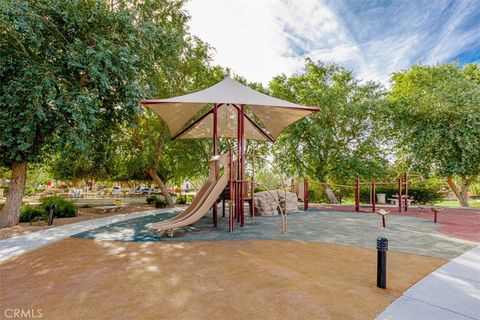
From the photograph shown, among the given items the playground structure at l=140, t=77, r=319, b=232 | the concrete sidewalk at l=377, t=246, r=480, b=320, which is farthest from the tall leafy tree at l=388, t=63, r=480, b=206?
the concrete sidewalk at l=377, t=246, r=480, b=320

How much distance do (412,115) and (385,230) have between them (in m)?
10.3

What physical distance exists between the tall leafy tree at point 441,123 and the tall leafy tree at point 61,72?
13.8 meters

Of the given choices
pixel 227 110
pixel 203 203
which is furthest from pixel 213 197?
pixel 227 110

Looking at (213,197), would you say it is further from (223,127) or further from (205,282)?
(223,127)

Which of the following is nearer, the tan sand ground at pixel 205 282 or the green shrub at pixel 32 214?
the tan sand ground at pixel 205 282

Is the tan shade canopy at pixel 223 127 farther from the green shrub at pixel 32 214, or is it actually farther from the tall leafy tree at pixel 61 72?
the green shrub at pixel 32 214

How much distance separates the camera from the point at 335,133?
1560 centimetres

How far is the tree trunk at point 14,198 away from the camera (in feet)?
23.1

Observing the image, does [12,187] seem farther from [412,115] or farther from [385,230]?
[412,115]

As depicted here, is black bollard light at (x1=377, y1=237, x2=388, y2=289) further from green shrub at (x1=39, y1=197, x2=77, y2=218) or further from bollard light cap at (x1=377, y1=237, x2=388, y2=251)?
green shrub at (x1=39, y1=197, x2=77, y2=218)

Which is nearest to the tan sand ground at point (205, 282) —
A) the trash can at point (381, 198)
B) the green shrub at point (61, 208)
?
the green shrub at point (61, 208)

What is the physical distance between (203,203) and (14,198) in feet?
18.3

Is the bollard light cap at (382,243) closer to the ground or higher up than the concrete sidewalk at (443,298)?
higher up

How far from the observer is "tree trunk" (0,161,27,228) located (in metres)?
7.03
